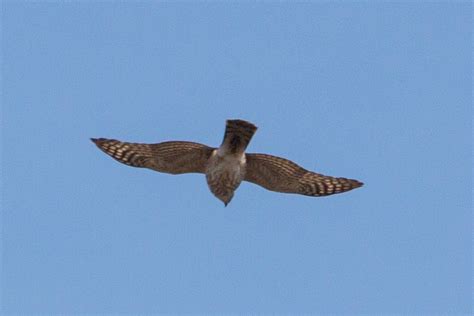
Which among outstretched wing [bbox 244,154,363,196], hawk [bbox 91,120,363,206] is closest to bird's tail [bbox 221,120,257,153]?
hawk [bbox 91,120,363,206]

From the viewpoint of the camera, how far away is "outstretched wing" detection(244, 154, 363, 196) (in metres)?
19.6

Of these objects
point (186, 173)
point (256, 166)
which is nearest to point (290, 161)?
point (256, 166)

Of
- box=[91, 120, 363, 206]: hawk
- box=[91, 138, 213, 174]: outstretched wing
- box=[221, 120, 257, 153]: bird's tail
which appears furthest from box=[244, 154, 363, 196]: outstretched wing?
box=[91, 138, 213, 174]: outstretched wing

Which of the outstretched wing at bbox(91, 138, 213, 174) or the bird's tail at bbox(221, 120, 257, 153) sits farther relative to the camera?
the outstretched wing at bbox(91, 138, 213, 174)

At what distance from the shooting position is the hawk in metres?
19.2

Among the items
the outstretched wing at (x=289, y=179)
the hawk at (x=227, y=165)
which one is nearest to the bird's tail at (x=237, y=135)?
the hawk at (x=227, y=165)

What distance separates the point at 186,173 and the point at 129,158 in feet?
3.63

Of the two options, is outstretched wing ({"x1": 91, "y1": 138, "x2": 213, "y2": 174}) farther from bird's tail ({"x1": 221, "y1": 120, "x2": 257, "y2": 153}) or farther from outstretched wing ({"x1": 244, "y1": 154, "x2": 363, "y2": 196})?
outstretched wing ({"x1": 244, "y1": 154, "x2": 363, "y2": 196})

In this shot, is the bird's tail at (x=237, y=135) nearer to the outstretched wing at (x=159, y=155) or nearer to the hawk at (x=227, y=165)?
the hawk at (x=227, y=165)

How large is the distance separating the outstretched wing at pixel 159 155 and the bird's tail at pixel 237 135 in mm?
558

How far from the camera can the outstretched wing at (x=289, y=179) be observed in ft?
64.4

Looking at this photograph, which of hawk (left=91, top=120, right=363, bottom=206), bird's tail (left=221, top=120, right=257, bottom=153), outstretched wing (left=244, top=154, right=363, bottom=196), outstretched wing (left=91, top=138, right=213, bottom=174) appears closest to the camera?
bird's tail (left=221, top=120, right=257, bottom=153)

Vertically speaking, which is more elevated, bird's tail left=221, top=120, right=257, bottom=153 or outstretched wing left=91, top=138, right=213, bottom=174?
bird's tail left=221, top=120, right=257, bottom=153

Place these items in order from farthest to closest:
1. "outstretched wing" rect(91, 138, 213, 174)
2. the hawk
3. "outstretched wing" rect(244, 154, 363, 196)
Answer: "outstretched wing" rect(244, 154, 363, 196) → "outstretched wing" rect(91, 138, 213, 174) → the hawk
